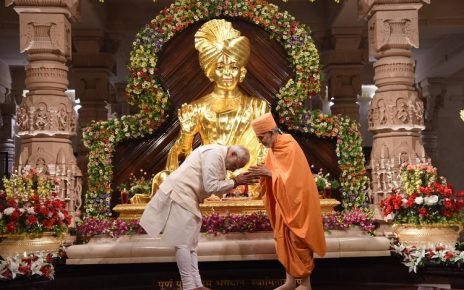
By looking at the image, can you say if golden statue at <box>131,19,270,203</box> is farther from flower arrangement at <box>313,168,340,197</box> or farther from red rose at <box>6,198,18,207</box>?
red rose at <box>6,198,18,207</box>

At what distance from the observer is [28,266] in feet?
26.3

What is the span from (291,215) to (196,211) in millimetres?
957

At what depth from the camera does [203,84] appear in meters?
11.1

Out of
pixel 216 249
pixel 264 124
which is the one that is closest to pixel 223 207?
pixel 216 249

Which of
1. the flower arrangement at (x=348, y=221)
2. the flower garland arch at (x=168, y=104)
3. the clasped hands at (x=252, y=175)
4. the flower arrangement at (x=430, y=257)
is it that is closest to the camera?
the clasped hands at (x=252, y=175)

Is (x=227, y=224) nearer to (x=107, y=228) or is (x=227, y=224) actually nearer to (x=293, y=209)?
(x=107, y=228)

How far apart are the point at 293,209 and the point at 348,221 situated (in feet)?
8.32

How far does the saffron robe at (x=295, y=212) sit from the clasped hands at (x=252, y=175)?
4.3 inches

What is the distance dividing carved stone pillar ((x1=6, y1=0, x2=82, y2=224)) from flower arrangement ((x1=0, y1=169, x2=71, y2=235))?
1.44 feet

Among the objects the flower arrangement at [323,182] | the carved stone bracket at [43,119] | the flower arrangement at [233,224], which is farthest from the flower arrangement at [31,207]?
the flower arrangement at [323,182]

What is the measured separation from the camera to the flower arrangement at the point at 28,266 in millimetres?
7824

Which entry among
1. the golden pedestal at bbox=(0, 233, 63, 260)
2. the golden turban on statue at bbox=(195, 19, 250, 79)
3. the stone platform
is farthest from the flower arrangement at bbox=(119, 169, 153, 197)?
the golden pedestal at bbox=(0, 233, 63, 260)

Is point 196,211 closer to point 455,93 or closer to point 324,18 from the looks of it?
point 324,18

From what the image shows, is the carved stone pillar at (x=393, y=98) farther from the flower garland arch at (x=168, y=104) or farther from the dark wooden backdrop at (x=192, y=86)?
the dark wooden backdrop at (x=192, y=86)
